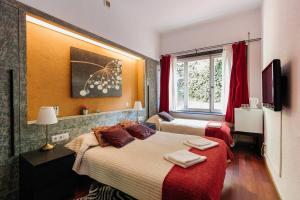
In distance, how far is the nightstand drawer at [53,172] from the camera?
1.63 meters

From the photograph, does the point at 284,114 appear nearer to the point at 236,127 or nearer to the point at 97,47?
the point at 236,127

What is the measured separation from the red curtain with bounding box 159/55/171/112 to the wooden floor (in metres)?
2.27

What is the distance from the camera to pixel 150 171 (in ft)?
4.94

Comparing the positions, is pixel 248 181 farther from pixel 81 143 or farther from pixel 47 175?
pixel 47 175

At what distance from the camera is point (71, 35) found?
2.57 metres

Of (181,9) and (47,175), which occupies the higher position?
(181,9)

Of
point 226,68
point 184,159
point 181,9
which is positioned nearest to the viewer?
point 184,159

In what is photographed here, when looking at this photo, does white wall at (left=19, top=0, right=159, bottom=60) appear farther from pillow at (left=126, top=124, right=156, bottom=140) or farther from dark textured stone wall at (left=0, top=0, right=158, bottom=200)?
pillow at (left=126, top=124, right=156, bottom=140)

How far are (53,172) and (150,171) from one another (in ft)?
3.66

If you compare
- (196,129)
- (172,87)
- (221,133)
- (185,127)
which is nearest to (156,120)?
(185,127)

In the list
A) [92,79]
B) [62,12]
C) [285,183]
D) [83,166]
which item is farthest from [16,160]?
[285,183]

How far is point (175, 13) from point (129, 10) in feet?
3.50

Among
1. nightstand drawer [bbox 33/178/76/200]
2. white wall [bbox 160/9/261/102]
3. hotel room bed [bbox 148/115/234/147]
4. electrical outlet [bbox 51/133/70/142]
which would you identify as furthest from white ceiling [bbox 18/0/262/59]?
nightstand drawer [bbox 33/178/76/200]

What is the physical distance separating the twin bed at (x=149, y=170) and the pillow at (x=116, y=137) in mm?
79
